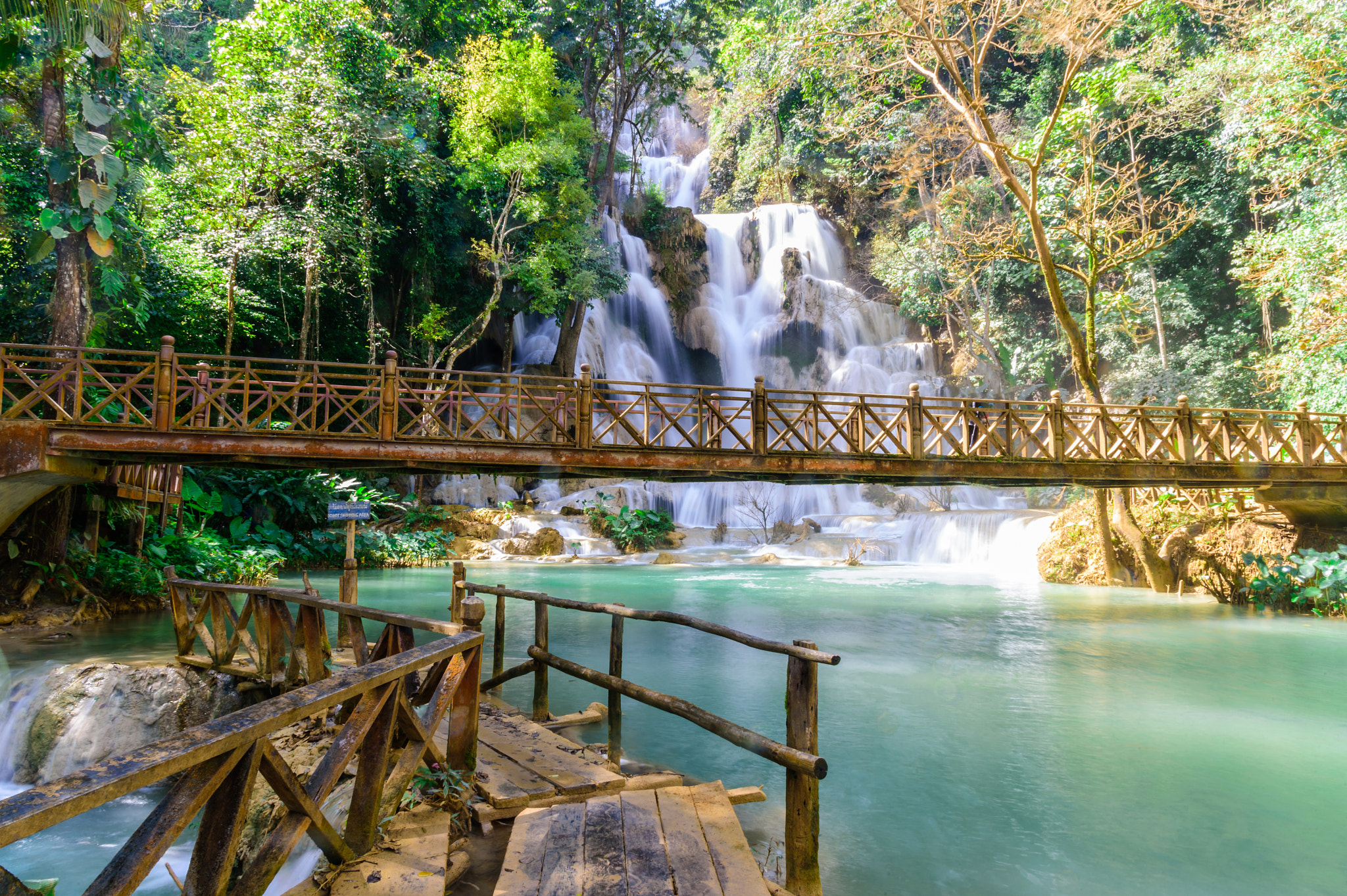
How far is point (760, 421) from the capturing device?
1194cm

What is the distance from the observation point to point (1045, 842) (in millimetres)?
5012

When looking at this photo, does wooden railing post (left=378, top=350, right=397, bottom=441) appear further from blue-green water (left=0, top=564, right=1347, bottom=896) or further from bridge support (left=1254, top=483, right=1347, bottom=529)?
bridge support (left=1254, top=483, right=1347, bottom=529)

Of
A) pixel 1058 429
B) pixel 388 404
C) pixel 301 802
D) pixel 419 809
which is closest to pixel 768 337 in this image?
pixel 1058 429

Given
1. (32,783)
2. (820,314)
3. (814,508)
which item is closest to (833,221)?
(820,314)

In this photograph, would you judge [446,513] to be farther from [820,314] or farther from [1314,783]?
[1314,783]

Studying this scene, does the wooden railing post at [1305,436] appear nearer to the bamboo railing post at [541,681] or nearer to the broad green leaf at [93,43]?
the bamboo railing post at [541,681]

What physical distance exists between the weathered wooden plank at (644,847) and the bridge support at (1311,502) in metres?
15.3

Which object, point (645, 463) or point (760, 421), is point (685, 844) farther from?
point (760, 421)

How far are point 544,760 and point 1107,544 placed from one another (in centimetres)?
1687

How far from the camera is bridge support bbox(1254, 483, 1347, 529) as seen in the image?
1429 cm

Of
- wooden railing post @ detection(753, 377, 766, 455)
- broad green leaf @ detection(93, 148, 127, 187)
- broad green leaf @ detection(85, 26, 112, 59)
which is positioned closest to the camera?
broad green leaf @ detection(85, 26, 112, 59)

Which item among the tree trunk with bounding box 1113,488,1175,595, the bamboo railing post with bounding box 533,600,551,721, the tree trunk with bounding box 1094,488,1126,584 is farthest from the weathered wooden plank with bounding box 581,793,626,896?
the tree trunk with bounding box 1113,488,1175,595

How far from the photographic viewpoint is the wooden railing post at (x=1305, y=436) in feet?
46.3

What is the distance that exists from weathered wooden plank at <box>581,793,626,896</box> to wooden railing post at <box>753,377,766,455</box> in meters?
8.26
